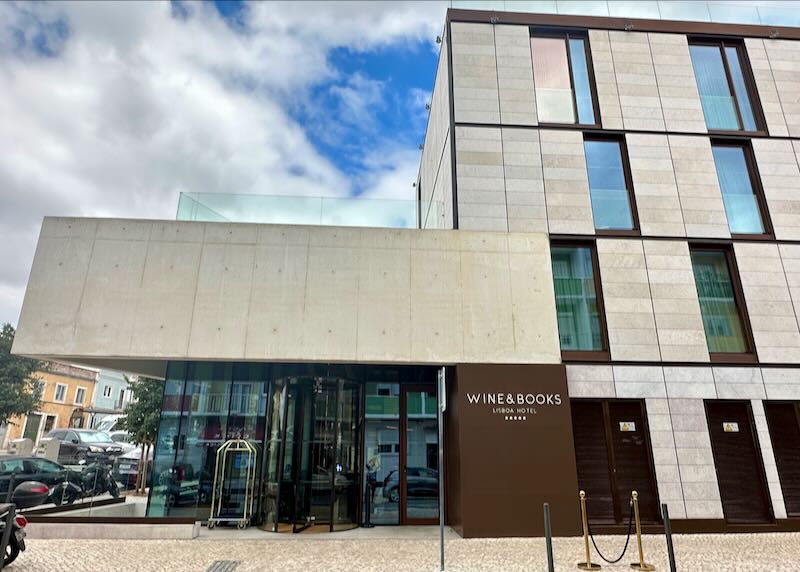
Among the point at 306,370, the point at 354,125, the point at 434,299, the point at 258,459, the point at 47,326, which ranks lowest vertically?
the point at 258,459

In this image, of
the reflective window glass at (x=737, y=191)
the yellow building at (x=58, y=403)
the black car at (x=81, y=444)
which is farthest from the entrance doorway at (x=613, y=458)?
the yellow building at (x=58, y=403)

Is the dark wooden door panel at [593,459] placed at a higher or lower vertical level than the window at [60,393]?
lower

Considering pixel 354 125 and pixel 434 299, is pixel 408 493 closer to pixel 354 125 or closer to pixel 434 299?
pixel 434 299

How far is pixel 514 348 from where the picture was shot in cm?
1021

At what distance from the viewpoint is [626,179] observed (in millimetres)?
11977

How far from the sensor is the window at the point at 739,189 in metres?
11.7

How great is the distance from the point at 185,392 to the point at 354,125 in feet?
67.5

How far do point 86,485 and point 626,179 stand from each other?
14.8 metres

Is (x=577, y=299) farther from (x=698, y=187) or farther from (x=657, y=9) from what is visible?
(x=657, y=9)

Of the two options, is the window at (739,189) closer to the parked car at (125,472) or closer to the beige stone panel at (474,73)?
the beige stone panel at (474,73)

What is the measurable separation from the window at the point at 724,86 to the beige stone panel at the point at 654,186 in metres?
1.94

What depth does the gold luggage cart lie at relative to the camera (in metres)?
10.0

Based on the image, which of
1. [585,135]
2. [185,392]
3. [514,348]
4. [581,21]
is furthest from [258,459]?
[581,21]

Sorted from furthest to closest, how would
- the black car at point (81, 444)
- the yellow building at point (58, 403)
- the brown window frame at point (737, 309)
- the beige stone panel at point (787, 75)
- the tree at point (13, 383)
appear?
the yellow building at point (58, 403) < the tree at point (13, 383) < the black car at point (81, 444) < the beige stone panel at point (787, 75) < the brown window frame at point (737, 309)
